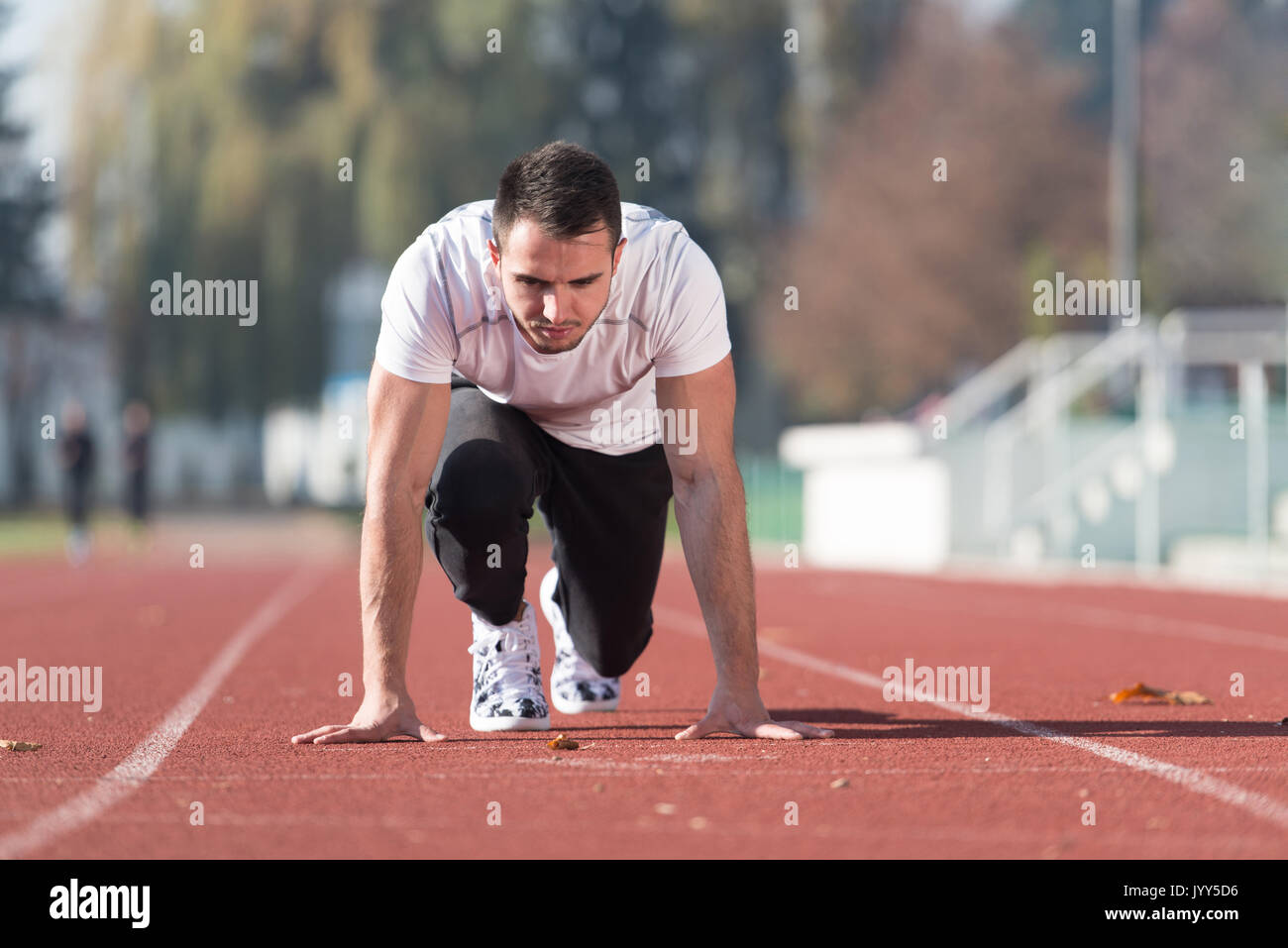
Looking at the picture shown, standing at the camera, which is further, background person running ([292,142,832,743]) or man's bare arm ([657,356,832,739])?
man's bare arm ([657,356,832,739])

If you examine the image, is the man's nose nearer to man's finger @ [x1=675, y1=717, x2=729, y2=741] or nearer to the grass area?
man's finger @ [x1=675, y1=717, x2=729, y2=741]

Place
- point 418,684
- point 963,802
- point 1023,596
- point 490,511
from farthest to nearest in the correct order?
point 1023,596 → point 418,684 → point 490,511 → point 963,802

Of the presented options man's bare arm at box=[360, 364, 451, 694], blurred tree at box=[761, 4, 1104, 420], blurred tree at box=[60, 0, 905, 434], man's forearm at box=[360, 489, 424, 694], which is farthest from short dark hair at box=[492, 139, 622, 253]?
blurred tree at box=[761, 4, 1104, 420]

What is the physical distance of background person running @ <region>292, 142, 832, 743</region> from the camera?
5387 millimetres

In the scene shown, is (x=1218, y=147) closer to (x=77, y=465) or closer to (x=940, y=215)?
(x=940, y=215)

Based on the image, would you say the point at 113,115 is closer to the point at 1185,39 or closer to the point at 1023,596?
the point at 1023,596

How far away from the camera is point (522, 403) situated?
632 cm

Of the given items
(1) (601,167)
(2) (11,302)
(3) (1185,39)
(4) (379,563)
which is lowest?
(4) (379,563)

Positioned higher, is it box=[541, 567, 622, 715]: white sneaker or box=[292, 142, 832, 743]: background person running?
box=[292, 142, 832, 743]: background person running

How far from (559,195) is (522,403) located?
122 centimetres

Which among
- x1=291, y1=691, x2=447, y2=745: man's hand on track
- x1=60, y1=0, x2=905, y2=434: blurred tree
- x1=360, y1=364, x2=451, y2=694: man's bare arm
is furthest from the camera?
x1=60, y1=0, x2=905, y2=434: blurred tree

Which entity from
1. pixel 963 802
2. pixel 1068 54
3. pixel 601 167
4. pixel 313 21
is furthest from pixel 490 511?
pixel 1068 54

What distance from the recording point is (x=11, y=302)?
4562 cm
